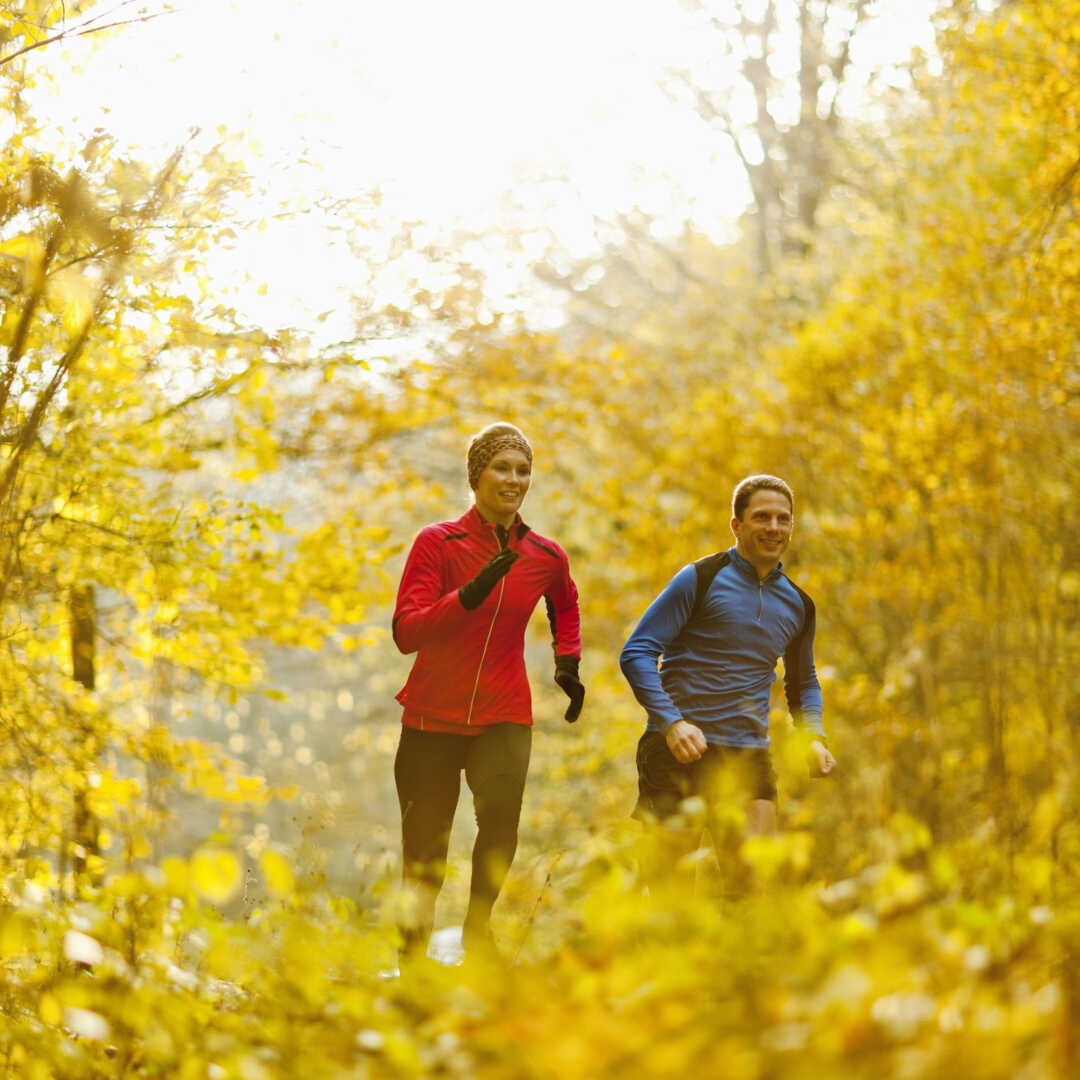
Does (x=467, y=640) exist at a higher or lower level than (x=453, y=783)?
higher

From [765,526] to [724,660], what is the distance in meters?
0.51

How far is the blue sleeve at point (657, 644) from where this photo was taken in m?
4.15

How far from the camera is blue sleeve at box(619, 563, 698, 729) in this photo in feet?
13.6

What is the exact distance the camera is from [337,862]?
819 inches

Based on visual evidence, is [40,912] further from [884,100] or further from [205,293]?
[884,100]

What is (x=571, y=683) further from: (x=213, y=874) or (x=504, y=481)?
(x=213, y=874)

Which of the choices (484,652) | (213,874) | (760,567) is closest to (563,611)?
(484,652)

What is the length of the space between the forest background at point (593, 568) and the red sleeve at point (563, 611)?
93 centimetres

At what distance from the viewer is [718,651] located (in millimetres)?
4359

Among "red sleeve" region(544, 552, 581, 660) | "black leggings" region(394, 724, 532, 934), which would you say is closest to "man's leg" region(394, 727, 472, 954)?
"black leggings" region(394, 724, 532, 934)

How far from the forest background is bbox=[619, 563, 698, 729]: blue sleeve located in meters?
0.56

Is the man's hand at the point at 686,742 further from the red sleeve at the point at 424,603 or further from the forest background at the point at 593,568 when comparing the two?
the red sleeve at the point at 424,603

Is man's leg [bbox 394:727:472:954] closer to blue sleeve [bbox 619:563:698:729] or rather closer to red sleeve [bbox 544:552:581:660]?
red sleeve [bbox 544:552:581:660]

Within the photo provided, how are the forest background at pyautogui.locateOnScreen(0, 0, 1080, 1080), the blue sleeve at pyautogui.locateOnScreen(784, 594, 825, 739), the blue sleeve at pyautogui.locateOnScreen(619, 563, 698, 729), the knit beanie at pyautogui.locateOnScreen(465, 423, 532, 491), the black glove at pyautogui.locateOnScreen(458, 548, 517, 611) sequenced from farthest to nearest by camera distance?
the blue sleeve at pyautogui.locateOnScreen(784, 594, 825, 739)
the knit beanie at pyautogui.locateOnScreen(465, 423, 532, 491)
the blue sleeve at pyautogui.locateOnScreen(619, 563, 698, 729)
the black glove at pyautogui.locateOnScreen(458, 548, 517, 611)
the forest background at pyautogui.locateOnScreen(0, 0, 1080, 1080)
